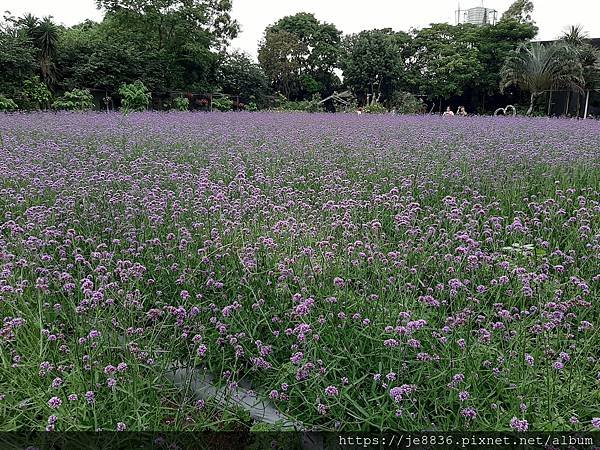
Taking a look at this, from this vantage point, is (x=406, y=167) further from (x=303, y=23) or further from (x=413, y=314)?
(x=303, y=23)

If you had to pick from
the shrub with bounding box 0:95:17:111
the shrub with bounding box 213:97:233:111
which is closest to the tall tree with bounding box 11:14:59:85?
the shrub with bounding box 0:95:17:111

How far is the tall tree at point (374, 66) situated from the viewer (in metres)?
33.6

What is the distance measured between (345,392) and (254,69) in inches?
1129

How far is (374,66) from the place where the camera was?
33562 millimetres

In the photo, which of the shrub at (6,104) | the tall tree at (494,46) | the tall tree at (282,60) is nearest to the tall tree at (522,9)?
the tall tree at (494,46)

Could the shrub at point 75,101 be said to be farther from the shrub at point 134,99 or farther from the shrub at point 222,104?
the shrub at point 222,104

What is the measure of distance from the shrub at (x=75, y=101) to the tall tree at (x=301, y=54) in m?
19.6

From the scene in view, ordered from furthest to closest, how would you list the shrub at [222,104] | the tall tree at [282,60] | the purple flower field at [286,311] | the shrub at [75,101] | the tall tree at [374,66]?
1. the tall tree at [282,60]
2. the tall tree at [374,66]
3. the shrub at [222,104]
4. the shrub at [75,101]
5. the purple flower field at [286,311]

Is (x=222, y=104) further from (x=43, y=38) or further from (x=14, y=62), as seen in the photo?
(x=14, y=62)

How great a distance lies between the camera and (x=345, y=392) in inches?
78.1

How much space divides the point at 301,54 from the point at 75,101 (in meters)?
22.5

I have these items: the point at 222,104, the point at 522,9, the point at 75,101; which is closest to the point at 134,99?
the point at 75,101

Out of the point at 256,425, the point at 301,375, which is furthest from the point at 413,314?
the point at 256,425

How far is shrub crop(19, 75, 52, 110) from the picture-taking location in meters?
18.7
